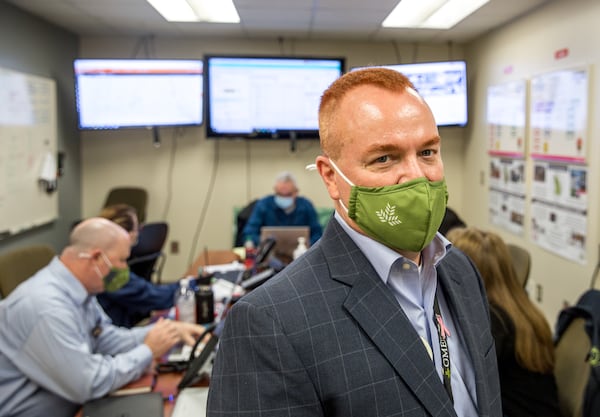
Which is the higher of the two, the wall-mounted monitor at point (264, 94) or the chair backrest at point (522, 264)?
the wall-mounted monitor at point (264, 94)

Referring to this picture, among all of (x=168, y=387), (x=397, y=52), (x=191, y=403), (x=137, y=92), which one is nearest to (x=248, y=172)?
(x=137, y=92)

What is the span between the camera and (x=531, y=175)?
13.0 feet

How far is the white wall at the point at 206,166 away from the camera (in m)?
5.32

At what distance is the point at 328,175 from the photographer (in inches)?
39.3

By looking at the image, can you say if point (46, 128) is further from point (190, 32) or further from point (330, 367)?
point (330, 367)

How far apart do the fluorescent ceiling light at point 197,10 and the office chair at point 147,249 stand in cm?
167

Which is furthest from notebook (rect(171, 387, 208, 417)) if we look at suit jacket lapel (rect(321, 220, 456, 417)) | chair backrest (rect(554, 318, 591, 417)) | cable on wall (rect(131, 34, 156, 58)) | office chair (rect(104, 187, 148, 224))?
cable on wall (rect(131, 34, 156, 58))

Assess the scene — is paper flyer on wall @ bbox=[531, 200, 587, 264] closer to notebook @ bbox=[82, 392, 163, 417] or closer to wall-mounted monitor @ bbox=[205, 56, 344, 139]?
wall-mounted monitor @ bbox=[205, 56, 344, 139]

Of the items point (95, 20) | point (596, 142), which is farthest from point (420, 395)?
point (95, 20)

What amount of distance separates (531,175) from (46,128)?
413 centimetres

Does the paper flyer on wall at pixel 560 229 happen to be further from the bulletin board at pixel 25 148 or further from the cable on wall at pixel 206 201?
the bulletin board at pixel 25 148

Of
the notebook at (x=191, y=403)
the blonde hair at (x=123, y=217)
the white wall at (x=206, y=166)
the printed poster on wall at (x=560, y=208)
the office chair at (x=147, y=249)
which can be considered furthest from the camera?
the white wall at (x=206, y=166)

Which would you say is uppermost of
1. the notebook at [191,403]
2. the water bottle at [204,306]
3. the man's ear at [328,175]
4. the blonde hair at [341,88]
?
the blonde hair at [341,88]

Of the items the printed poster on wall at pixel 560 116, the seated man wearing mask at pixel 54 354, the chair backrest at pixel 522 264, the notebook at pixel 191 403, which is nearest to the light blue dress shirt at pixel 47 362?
the seated man wearing mask at pixel 54 354
